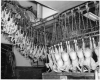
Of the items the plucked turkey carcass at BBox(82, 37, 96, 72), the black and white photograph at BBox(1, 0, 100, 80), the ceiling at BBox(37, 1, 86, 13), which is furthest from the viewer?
the ceiling at BBox(37, 1, 86, 13)

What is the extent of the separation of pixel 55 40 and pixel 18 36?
0.80m

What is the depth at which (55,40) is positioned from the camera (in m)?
2.02

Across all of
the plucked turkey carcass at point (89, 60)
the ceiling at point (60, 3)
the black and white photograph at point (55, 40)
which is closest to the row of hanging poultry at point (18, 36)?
the black and white photograph at point (55, 40)

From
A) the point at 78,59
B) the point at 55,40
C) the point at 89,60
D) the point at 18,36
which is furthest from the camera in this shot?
the point at 18,36

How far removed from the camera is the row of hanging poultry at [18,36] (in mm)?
2264

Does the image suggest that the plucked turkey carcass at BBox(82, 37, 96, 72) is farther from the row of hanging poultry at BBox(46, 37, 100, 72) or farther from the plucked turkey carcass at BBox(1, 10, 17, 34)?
the plucked turkey carcass at BBox(1, 10, 17, 34)

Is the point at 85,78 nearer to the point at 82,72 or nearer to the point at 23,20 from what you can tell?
the point at 82,72

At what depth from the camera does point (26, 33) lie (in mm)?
2576

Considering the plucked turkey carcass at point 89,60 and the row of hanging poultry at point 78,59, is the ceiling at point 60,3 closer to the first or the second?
the row of hanging poultry at point 78,59

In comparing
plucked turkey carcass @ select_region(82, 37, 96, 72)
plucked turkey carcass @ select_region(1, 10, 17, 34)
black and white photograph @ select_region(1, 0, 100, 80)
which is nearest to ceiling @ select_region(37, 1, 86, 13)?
black and white photograph @ select_region(1, 0, 100, 80)

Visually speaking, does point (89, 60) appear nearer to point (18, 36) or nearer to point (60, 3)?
point (60, 3)

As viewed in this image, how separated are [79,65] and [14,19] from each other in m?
1.55

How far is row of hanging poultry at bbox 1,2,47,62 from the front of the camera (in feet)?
7.43

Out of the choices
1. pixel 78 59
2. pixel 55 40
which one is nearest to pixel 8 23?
pixel 55 40
